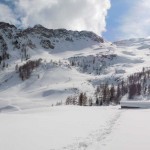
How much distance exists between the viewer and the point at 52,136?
22844 millimetres

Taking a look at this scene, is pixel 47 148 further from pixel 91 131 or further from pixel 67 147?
pixel 91 131

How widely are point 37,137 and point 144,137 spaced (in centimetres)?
827

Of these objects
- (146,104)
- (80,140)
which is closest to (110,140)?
(80,140)

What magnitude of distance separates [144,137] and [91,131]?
4.50 m

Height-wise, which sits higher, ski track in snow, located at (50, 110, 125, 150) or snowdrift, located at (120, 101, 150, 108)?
snowdrift, located at (120, 101, 150, 108)

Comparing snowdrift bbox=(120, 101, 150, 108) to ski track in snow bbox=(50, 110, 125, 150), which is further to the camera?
snowdrift bbox=(120, 101, 150, 108)

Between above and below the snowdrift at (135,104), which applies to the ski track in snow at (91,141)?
below

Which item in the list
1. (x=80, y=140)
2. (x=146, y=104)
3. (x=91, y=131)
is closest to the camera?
(x=80, y=140)

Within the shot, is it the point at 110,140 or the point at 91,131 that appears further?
the point at 91,131

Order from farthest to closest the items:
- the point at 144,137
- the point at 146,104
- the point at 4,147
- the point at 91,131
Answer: the point at 146,104
the point at 91,131
the point at 144,137
the point at 4,147

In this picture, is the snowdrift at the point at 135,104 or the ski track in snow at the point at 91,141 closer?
the ski track in snow at the point at 91,141

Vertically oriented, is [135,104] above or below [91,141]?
above

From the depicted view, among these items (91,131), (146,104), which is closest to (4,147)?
(91,131)

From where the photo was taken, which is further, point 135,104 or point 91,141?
point 135,104
